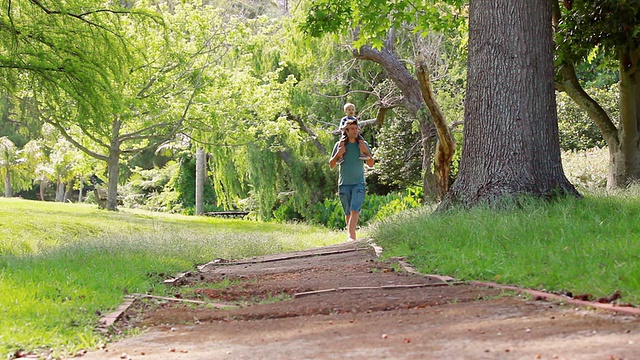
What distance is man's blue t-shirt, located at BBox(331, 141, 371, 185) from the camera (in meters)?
12.3

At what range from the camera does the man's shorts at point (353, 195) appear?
40.7ft

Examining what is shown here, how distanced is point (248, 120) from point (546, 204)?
64.8ft

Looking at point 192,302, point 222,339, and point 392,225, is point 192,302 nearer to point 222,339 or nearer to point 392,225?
point 222,339

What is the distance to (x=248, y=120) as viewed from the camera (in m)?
27.8

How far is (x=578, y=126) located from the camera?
26156 mm

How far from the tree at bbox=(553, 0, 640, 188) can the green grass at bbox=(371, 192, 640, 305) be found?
354 centimetres

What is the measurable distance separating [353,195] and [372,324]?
7.89 m

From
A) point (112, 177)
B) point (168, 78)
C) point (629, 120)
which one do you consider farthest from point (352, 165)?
point (112, 177)

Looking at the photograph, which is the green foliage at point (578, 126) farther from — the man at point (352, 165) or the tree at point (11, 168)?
the tree at point (11, 168)

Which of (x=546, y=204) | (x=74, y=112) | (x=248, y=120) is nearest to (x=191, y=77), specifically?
(x=248, y=120)

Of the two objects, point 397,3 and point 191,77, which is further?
point 191,77

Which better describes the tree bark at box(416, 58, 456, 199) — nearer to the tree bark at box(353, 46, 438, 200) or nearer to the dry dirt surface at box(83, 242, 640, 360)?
the tree bark at box(353, 46, 438, 200)

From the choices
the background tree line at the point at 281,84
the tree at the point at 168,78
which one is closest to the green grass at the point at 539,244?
the background tree line at the point at 281,84

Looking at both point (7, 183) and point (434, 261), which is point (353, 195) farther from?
point (7, 183)
